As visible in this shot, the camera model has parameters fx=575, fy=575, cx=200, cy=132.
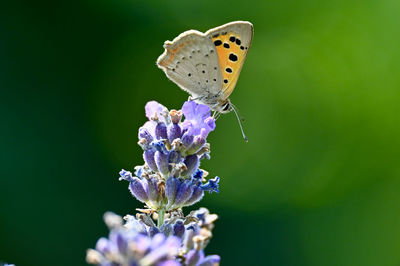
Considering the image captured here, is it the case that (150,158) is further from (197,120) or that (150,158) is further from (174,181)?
(197,120)

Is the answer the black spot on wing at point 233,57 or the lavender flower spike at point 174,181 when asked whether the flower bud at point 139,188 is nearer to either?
the lavender flower spike at point 174,181

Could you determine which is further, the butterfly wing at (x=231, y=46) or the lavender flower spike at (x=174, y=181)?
the butterfly wing at (x=231, y=46)

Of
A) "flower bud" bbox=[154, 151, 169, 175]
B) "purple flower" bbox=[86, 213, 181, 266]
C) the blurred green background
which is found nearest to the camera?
"purple flower" bbox=[86, 213, 181, 266]

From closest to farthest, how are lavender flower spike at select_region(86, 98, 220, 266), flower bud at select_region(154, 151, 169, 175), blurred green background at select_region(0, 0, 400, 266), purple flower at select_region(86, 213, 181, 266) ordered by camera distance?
purple flower at select_region(86, 213, 181, 266) → lavender flower spike at select_region(86, 98, 220, 266) → flower bud at select_region(154, 151, 169, 175) → blurred green background at select_region(0, 0, 400, 266)

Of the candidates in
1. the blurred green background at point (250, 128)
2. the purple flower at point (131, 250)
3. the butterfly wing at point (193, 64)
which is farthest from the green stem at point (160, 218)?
the blurred green background at point (250, 128)

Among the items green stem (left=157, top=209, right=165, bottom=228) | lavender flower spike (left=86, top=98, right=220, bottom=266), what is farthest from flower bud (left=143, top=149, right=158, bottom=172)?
green stem (left=157, top=209, right=165, bottom=228)

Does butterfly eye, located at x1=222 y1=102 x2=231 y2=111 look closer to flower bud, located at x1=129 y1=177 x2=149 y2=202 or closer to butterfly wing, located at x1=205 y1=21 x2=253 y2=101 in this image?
butterfly wing, located at x1=205 y1=21 x2=253 y2=101

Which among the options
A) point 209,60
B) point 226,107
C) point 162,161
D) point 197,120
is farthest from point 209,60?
point 162,161

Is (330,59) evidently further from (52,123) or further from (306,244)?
(52,123)
